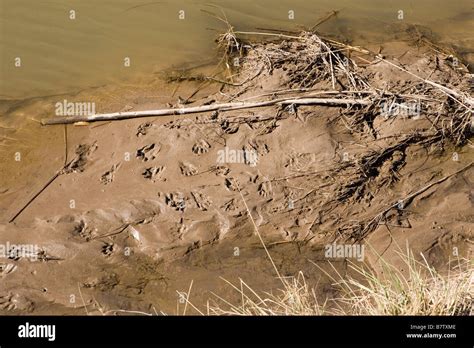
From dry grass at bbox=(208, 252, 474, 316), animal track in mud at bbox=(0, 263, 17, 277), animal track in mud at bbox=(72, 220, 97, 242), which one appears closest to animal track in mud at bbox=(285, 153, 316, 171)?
dry grass at bbox=(208, 252, 474, 316)

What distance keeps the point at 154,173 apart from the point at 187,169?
0.96ft

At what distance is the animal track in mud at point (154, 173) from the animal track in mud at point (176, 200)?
24 centimetres

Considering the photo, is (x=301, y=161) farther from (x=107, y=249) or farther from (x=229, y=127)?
(x=107, y=249)

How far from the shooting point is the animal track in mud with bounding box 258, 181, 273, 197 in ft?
20.6

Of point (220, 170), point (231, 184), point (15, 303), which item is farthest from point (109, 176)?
point (15, 303)

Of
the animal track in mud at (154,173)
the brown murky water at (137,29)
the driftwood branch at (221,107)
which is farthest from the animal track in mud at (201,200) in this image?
the brown murky water at (137,29)

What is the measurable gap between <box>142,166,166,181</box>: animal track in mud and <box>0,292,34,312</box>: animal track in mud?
1515 millimetres

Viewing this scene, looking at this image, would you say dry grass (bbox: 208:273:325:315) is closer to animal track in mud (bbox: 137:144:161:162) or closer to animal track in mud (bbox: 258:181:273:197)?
animal track in mud (bbox: 258:181:273:197)

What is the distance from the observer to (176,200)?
20.4ft

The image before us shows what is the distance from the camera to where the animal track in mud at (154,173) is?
6387 millimetres

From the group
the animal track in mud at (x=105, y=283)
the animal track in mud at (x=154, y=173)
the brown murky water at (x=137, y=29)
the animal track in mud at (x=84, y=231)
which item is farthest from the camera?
the brown murky water at (x=137, y=29)

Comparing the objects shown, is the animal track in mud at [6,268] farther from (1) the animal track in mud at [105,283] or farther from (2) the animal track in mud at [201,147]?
(2) the animal track in mud at [201,147]

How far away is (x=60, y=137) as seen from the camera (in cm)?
696
